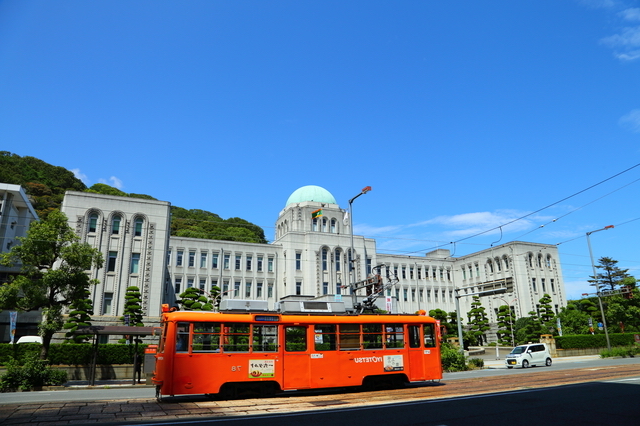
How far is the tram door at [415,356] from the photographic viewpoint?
18109 millimetres

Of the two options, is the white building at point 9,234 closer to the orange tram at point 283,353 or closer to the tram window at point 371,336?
the orange tram at point 283,353

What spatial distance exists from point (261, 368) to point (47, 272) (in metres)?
19.5

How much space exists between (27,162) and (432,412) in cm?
9151

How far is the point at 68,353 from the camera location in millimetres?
28859

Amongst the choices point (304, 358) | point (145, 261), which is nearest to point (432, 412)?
point (304, 358)

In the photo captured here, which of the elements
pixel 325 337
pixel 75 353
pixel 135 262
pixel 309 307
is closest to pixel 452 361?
pixel 325 337

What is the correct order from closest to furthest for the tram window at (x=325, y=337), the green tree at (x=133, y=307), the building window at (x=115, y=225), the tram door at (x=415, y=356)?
the tram window at (x=325, y=337)
the tram door at (x=415, y=356)
the green tree at (x=133, y=307)
the building window at (x=115, y=225)

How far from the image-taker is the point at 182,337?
49.8 ft

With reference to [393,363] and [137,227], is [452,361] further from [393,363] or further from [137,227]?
[137,227]

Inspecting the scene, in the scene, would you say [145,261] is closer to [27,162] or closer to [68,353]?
[68,353]

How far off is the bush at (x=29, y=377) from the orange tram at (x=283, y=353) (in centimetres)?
1116

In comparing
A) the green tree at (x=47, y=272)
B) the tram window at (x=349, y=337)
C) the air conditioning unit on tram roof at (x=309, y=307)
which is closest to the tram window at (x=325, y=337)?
the tram window at (x=349, y=337)

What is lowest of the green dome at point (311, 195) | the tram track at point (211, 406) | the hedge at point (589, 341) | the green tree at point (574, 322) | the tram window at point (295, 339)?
the tram track at point (211, 406)

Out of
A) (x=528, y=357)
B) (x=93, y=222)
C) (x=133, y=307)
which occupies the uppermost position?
(x=93, y=222)
